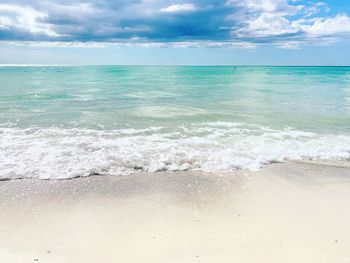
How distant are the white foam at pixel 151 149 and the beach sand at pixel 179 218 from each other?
0.73m

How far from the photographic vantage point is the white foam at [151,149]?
31.2 ft

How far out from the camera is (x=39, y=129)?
14.4 meters

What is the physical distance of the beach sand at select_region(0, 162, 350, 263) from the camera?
534cm

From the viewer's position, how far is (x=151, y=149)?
11281 mm

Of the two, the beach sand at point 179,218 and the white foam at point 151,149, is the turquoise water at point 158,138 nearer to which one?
the white foam at point 151,149

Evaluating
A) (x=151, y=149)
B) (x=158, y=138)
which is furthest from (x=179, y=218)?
(x=158, y=138)

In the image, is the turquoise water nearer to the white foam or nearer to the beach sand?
the white foam

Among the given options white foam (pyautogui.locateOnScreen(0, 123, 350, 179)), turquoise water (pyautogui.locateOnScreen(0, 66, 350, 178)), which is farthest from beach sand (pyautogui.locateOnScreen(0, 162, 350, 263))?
turquoise water (pyautogui.locateOnScreen(0, 66, 350, 178))

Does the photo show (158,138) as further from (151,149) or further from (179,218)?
(179,218)

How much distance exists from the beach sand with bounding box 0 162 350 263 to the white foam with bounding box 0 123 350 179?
73 centimetres

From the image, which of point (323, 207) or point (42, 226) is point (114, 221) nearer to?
point (42, 226)

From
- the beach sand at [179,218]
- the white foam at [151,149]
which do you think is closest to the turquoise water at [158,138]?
the white foam at [151,149]

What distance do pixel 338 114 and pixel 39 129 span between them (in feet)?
55.5

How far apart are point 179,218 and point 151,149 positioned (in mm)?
4991
